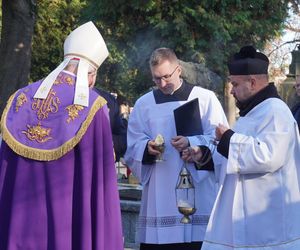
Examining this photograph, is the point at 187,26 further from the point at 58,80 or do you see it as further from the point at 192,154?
the point at 58,80

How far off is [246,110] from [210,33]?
563 inches

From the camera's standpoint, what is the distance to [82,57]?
175 inches

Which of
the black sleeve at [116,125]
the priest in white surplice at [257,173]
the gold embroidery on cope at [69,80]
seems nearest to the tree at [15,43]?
the black sleeve at [116,125]

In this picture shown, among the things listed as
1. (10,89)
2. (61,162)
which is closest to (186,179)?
(61,162)

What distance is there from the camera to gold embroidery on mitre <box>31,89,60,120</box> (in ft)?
13.9

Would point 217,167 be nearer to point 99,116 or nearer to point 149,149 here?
point 149,149

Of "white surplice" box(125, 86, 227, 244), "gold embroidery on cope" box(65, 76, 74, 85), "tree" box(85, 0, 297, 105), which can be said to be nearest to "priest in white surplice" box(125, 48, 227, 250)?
"white surplice" box(125, 86, 227, 244)

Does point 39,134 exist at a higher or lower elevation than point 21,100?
lower

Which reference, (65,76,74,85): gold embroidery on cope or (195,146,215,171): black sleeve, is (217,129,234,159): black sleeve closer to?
(195,146,215,171): black sleeve

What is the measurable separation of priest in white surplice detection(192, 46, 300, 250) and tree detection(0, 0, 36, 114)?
7176 mm

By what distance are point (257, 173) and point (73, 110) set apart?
1.23 m

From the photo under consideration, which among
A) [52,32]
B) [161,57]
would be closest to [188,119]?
[161,57]

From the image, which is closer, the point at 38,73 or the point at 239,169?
the point at 239,169

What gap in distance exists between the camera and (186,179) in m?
5.30
